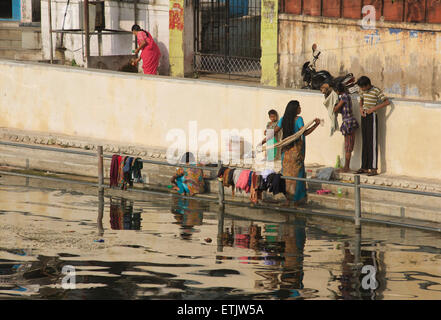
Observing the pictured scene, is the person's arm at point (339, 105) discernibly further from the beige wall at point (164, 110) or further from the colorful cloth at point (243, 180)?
the colorful cloth at point (243, 180)

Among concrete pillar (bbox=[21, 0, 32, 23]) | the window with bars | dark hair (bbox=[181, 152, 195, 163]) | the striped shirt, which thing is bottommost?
dark hair (bbox=[181, 152, 195, 163])

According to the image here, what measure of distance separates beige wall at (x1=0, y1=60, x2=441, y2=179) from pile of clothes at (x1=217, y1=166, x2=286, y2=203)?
1.73 metres

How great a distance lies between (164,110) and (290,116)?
3.37 metres

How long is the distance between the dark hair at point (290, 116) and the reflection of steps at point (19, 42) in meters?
11.6

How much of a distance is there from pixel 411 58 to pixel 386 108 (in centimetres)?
438

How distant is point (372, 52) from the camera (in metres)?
20.3

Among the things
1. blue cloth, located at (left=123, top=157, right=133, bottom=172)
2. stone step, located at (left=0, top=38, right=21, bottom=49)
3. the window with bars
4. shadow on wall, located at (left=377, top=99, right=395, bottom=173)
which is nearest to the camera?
shadow on wall, located at (left=377, top=99, right=395, bottom=173)

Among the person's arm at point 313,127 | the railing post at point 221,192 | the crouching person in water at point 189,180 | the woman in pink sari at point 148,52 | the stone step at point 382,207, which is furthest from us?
the woman in pink sari at point 148,52

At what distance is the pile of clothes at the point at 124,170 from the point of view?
639 inches

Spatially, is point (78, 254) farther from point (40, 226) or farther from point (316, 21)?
point (316, 21)

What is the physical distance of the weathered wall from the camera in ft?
64.0

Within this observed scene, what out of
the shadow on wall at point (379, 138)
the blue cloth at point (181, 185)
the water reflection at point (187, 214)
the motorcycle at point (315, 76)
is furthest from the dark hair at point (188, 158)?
the motorcycle at point (315, 76)

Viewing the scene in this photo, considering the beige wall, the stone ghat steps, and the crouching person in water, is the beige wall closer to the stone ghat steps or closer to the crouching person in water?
the stone ghat steps

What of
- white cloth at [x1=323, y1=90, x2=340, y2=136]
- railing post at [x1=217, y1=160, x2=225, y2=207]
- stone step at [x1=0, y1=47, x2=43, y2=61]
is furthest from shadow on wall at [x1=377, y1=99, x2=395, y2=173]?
stone step at [x1=0, y1=47, x2=43, y2=61]
